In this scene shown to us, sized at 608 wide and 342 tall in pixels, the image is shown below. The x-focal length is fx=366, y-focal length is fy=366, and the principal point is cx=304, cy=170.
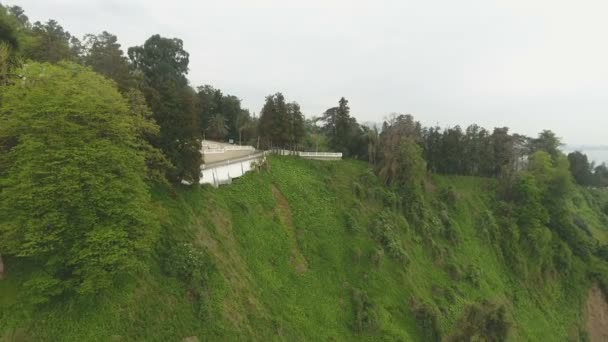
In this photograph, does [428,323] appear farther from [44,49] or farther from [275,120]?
[44,49]

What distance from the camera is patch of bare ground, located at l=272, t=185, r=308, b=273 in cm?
2695

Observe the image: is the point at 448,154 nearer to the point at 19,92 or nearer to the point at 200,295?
the point at 200,295

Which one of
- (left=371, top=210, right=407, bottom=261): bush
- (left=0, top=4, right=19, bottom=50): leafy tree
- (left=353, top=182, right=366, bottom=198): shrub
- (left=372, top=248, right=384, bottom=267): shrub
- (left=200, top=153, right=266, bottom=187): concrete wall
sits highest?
(left=0, top=4, right=19, bottom=50): leafy tree

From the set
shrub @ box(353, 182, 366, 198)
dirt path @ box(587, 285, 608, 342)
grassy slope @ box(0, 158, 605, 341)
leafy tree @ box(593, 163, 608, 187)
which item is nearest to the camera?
grassy slope @ box(0, 158, 605, 341)

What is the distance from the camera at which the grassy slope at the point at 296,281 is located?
637 inches

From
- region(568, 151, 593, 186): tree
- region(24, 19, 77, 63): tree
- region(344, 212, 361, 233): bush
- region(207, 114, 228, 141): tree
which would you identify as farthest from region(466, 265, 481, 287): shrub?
region(568, 151, 593, 186): tree

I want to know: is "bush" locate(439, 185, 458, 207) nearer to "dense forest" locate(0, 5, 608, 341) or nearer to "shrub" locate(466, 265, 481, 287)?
"dense forest" locate(0, 5, 608, 341)

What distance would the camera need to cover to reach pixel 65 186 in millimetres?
13953

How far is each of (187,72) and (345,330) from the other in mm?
38509

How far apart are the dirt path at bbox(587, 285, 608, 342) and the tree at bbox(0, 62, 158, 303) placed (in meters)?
47.8

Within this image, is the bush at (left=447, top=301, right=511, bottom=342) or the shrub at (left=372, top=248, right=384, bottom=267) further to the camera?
the shrub at (left=372, top=248, right=384, bottom=267)

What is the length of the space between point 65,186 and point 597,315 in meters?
53.0

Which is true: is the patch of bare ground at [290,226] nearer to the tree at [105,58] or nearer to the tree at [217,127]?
the tree at [105,58]

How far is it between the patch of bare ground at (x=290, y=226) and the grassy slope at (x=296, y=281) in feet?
0.34
